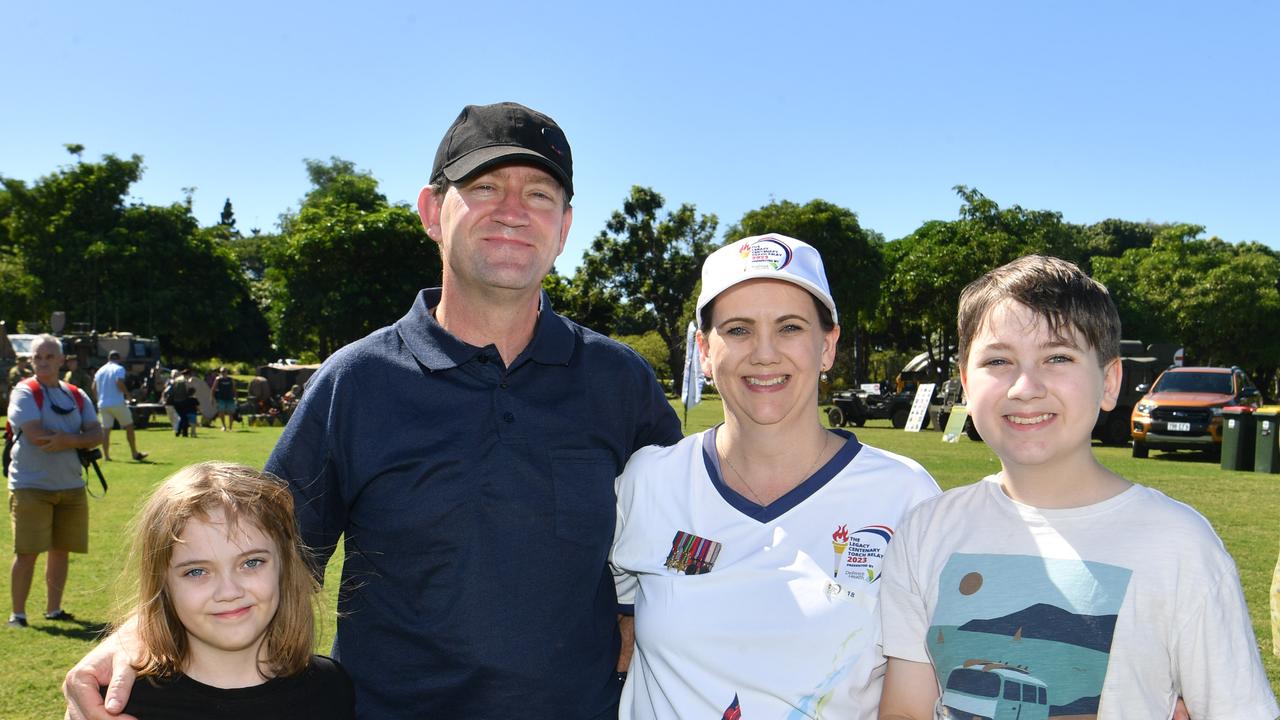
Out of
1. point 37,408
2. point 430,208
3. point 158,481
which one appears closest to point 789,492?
point 430,208

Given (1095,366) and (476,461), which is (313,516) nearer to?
(476,461)

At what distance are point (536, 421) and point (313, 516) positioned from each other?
669 mm

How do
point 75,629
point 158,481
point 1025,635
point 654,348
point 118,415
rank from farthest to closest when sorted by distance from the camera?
point 654,348 < point 118,415 < point 158,481 < point 75,629 < point 1025,635

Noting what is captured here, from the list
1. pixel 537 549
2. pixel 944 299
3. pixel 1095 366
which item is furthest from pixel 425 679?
pixel 944 299

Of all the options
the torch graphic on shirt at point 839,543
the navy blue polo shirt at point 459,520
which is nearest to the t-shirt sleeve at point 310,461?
the navy blue polo shirt at point 459,520

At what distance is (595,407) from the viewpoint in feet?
9.09

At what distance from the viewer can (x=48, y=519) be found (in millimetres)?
7781

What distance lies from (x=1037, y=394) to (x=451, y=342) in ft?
5.05

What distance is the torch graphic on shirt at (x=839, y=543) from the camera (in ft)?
7.75

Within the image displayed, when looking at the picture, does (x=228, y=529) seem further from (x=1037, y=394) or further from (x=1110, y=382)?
(x=1110, y=382)

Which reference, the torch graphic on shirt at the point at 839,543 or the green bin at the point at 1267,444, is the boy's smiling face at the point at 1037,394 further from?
the green bin at the point at 1267,444

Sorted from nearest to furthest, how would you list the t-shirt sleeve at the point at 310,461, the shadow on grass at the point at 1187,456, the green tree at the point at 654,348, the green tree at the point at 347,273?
the t-shirt sleeve at the point at 310,461 → the shadow on grass at the point at 1187,456 → the green tree at the point at 347,273 → the green tree at the point at 654,348

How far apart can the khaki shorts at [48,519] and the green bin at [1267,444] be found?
18.8 m

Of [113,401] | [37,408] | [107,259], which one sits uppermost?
[107,259]
